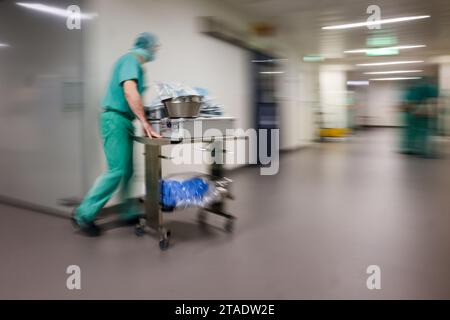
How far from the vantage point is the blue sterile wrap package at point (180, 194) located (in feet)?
7.77

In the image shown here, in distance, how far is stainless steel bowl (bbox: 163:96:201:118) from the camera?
2330 millimetres

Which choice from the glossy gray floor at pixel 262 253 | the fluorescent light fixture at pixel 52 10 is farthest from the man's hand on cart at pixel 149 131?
the fluorescent light fixture at pixel 52 10

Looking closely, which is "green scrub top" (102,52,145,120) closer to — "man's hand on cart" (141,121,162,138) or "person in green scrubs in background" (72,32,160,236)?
"person in green scrubs in background" (72,32,160,236)

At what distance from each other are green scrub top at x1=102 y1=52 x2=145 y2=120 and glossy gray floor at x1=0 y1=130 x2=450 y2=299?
3.14 ft

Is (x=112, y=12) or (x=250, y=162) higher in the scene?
(x=112, y=12)

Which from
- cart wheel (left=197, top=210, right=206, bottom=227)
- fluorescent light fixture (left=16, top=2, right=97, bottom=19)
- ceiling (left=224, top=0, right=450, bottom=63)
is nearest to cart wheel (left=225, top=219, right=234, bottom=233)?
cart wheel (left=197, top=210, right=206, bottom=227)

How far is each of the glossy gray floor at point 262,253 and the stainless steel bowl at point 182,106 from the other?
91 cm

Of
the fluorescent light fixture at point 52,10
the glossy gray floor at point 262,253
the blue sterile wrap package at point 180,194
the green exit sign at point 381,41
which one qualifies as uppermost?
the green exit sign at point 381,41

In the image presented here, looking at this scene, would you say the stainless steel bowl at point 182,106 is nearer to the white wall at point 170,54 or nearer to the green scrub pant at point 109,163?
the green scrub pant at point 109,163

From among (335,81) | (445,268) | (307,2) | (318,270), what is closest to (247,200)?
(318,270)

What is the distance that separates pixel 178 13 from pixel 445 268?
3.50 meters

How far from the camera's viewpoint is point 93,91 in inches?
117
